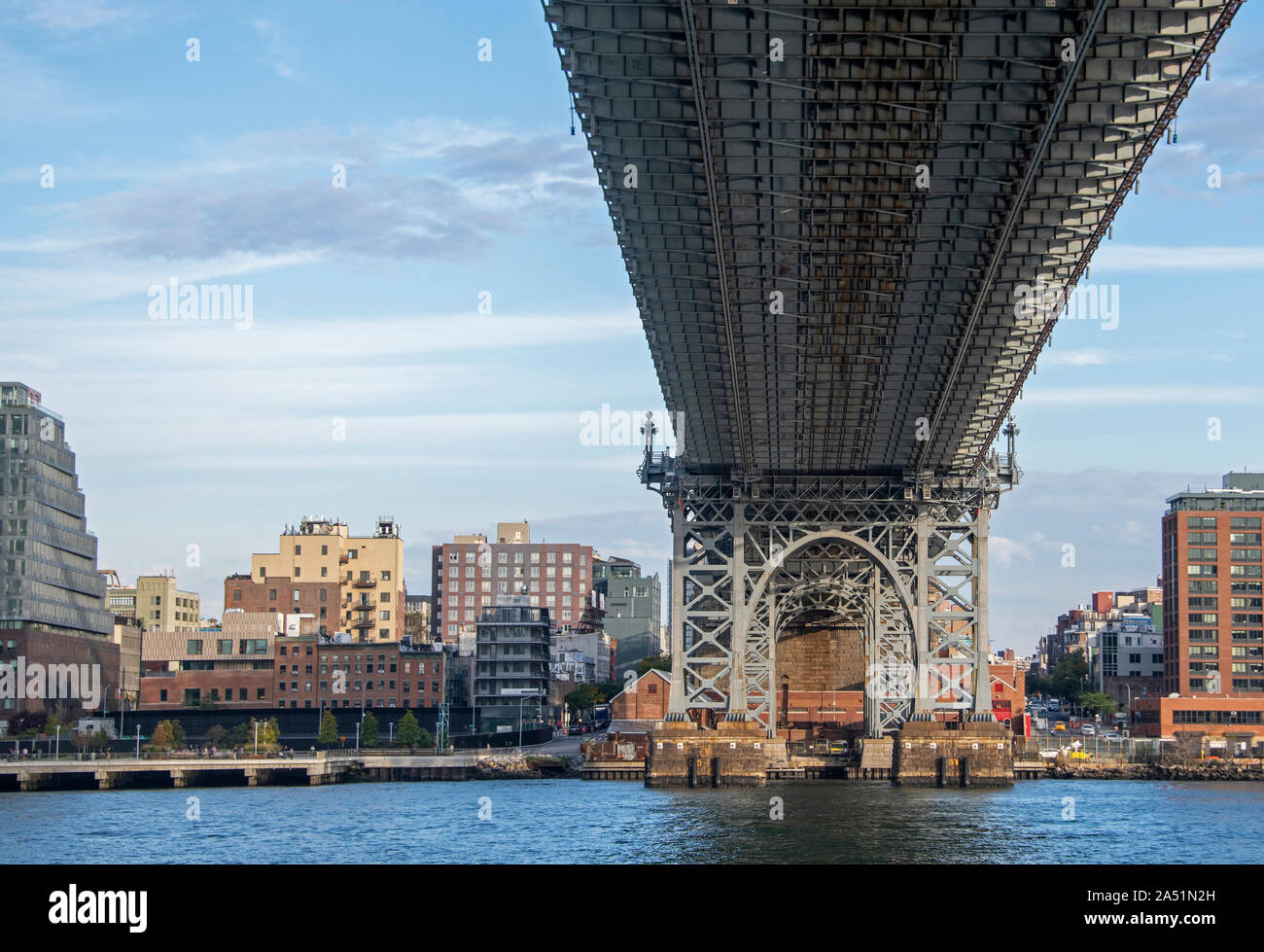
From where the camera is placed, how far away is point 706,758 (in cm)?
8175

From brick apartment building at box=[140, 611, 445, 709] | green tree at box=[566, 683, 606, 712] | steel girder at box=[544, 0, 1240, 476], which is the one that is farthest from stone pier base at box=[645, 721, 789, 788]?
green tree at box=[566, 683, 606, 712]

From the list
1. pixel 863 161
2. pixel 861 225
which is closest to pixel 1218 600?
pixel 861 225

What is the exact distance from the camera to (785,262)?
51875mm

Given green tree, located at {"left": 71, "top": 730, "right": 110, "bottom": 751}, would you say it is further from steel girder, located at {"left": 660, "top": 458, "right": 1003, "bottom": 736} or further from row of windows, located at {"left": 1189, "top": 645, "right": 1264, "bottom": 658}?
row of windows, located at {"left": 1189, "top": 645, "right": 1264, "bottom": 658}

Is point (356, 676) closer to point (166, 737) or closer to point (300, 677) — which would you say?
point (300, 677)

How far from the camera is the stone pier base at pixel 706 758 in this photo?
8138 cm

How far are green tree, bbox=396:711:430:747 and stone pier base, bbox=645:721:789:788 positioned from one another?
137 feet

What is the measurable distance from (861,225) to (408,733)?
8012 centimetres

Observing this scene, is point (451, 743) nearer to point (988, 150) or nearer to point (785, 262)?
point (785, 262)

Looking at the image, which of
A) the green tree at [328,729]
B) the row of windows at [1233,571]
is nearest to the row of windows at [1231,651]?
the row of windows at [1233,571]

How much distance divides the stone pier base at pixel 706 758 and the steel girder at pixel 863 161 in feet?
72.4

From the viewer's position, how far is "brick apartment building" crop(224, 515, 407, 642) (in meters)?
165
